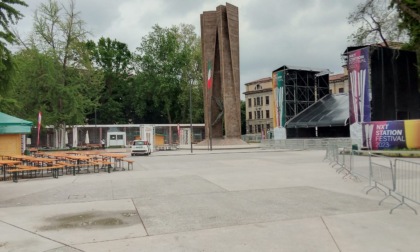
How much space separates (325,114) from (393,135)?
16.7 metres

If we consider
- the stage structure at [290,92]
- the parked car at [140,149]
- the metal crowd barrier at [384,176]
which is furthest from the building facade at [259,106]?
the metal crowd barrier at [384,176]

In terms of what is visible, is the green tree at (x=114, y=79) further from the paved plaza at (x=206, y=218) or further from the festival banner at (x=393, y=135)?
the paved plaza at (x=206, y=218)

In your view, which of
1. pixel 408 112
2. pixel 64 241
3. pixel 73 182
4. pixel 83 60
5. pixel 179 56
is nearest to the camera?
pixel 64 241

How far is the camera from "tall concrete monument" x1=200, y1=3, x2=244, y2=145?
4244 cm

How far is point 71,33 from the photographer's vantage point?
42438 mm

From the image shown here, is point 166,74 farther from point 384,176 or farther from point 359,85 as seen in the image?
point 384,176

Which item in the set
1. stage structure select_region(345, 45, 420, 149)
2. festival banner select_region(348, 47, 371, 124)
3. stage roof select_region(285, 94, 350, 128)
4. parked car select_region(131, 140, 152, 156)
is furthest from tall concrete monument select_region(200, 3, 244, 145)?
festival banner select_region(348, 47, 371, 124)

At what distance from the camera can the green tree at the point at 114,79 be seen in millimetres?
65812

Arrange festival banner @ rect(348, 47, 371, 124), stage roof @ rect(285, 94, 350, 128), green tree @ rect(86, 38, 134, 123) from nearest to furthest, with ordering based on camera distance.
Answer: festival banner @ rect(348, 47, 371, 124)
stage roof @ rect(285, 94, 350, 128)
green tree @ rect(86, 38, 134, 123)

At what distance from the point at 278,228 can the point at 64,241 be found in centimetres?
344

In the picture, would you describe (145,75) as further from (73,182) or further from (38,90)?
(73,182)

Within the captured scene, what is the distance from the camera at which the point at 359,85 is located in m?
28.8

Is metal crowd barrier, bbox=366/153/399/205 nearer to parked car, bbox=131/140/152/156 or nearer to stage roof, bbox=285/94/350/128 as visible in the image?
parked car, bbox=131/140/152/156

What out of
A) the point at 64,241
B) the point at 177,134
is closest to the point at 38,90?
the point at 177,134
